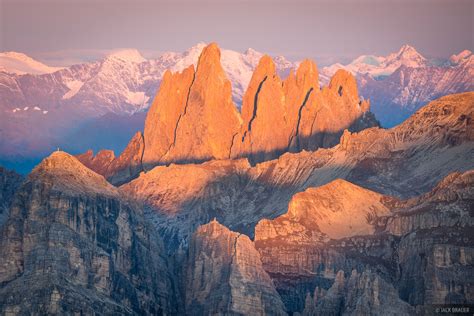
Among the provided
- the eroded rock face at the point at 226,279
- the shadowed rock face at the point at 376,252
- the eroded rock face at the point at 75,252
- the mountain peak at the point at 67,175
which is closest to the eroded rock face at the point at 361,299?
the shadowed rock face at the point at 376,252

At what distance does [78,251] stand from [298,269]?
1483 inches

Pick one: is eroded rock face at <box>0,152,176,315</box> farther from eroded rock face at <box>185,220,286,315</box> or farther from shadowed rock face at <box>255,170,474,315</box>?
shadowed rock face at <box>255,170,474,315</box>

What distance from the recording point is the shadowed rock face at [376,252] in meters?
147

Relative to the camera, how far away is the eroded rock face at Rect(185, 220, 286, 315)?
155m

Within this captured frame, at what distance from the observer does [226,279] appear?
522 feet

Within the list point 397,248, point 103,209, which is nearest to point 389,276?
point 397,248

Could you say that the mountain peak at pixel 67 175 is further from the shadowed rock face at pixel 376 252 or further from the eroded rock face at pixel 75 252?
the shadowed rock face at pixel 376 252

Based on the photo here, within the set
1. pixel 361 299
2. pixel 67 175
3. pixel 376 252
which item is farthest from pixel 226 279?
pixel 376 252

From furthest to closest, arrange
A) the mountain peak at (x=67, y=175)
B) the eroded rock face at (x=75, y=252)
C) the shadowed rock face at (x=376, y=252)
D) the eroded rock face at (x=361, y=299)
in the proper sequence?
the mountain peak at (x=67, y=175) < the shadowed rock face at (x=376, y=252) < the eroded rock face at (x=75, y=252) < the eroded rock face at (x=361, y=299)

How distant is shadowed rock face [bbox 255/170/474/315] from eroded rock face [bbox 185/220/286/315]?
3515 millimetres

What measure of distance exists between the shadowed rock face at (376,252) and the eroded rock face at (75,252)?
13167 millimetres

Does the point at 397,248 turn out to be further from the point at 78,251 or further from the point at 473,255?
the point at 78,251

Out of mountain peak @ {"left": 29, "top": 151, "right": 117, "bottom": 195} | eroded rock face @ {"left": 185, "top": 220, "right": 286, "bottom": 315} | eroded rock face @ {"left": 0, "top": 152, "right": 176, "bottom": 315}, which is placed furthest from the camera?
mountain peak @ {"left": 29, "top": 151, "right": 117, "bottom": 195}

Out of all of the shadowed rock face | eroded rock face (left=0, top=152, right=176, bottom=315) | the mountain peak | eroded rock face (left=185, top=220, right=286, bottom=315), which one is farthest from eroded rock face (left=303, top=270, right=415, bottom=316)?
the mountain peak
